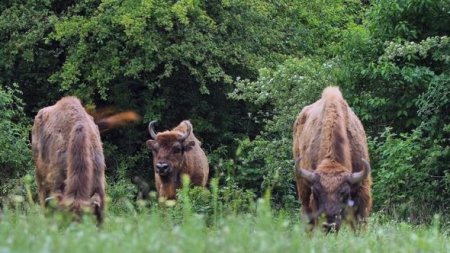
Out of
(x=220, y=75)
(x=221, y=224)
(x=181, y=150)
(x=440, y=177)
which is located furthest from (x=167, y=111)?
(x=221, y=224)

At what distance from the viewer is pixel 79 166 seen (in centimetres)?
1103

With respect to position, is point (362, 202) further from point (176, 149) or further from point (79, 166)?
point (176, 149)

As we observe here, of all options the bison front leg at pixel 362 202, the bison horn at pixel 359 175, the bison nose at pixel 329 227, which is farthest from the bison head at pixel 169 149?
the bison nose at pixel 329 227

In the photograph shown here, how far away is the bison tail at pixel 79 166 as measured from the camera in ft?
35.1

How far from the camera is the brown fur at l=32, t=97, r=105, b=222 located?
35.1 feet

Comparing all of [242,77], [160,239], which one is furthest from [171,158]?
[160,239]

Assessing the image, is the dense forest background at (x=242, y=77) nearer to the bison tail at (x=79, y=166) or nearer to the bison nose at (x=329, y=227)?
the bison nose at (x=329, y=227)

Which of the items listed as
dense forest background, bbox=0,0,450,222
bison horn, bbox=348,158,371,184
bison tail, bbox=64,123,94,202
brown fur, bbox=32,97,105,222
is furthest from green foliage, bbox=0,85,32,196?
bison horn, bbox=348,158,371,184

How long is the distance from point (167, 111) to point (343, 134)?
15.5 m

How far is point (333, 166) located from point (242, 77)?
1527 centimetres

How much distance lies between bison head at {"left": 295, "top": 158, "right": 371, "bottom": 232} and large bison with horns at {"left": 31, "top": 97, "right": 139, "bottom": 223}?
94.6 inches

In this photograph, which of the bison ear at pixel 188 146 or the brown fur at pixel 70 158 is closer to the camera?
the brown fur at pixel 70 158

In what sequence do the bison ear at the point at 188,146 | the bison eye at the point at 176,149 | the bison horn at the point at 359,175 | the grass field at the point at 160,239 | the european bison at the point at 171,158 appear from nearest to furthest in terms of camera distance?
the grass field at the point at 160,239 → the bison horn at the point at 359,175 → the european bison at the point at 171,158 → the bison eye at the point at 176,149 → the bison ear at the point at 188,146

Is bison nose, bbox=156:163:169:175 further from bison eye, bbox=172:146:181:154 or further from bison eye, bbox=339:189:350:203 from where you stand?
bison eye, bbox=339:189:350:203
